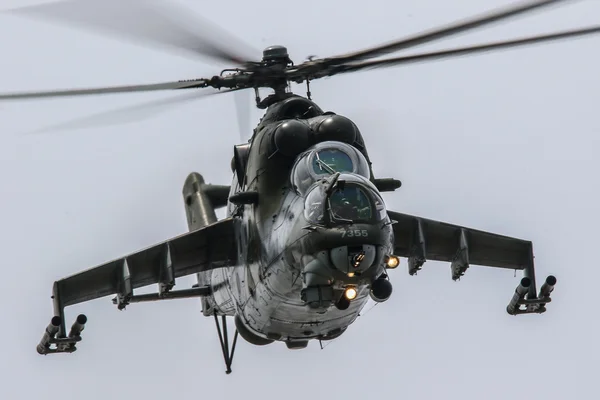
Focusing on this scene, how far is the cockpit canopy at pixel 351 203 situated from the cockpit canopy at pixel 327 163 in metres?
0.96

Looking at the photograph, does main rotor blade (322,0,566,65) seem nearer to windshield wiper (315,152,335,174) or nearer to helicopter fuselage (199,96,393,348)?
helicopter fuselage (199,96,393,348)

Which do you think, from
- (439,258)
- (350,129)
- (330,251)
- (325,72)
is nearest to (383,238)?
(330,251)

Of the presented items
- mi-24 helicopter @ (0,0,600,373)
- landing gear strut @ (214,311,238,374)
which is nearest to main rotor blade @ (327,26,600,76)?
mi-24 helicopter @ (0,0,600,373)

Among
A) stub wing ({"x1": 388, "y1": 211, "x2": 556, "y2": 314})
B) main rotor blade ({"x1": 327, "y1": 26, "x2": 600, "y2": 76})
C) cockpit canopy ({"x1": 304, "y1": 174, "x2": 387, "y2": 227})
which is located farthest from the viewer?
stub wing ({"x1": 388, "y1": 211, "x2": 556, "y2": 314})

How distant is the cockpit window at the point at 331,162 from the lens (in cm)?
1941

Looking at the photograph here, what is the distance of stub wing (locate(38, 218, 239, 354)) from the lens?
22734 millimetres

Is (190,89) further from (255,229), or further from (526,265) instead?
→ (526,265)

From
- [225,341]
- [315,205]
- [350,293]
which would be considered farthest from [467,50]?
[225,341]

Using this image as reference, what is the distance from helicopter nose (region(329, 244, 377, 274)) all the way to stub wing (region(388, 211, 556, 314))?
483 cm

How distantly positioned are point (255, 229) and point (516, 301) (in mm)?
5977

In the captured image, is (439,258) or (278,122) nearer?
(278,122)

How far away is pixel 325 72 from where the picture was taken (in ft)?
69.9

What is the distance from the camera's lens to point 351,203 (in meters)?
18.3

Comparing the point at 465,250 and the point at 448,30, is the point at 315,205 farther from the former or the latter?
the point at 465,250
